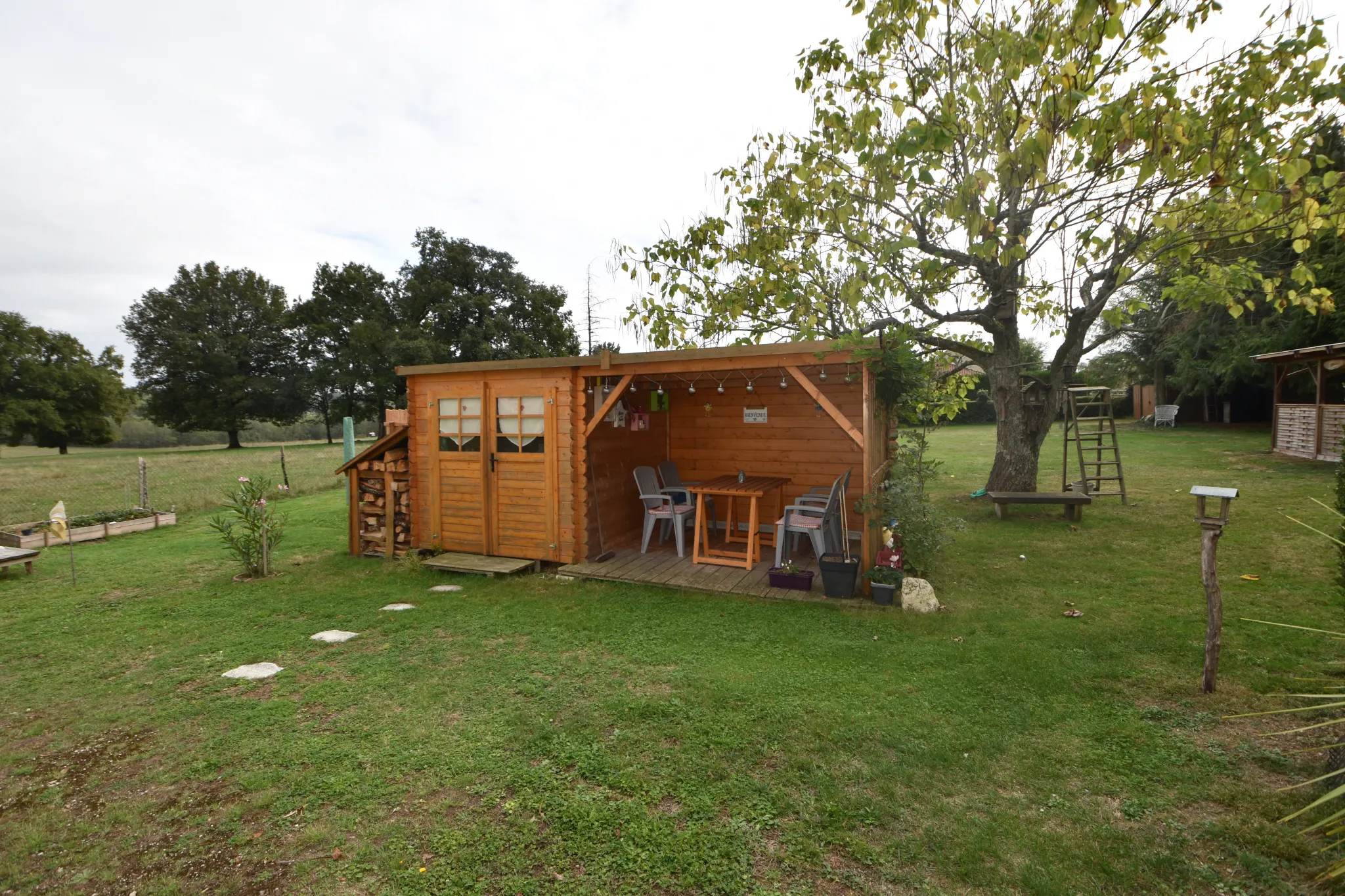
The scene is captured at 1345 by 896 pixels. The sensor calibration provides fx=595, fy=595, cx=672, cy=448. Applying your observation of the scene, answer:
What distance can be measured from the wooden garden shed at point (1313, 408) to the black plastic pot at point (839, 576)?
11038mm

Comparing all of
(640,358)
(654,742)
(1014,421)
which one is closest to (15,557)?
(640,358)

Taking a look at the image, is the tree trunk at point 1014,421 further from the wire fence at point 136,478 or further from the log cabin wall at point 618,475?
the wire fence at point 136,478

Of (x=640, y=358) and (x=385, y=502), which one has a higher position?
(x=640, y=358)

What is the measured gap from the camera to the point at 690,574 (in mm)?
5996

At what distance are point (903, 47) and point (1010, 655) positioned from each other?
6.02 meters

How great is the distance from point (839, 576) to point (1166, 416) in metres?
22.7

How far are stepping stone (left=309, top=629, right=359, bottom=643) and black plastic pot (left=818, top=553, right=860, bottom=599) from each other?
3871 millimetres

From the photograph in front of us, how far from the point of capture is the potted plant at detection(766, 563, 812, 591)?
5332mm

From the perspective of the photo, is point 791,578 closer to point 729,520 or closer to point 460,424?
point 729,520

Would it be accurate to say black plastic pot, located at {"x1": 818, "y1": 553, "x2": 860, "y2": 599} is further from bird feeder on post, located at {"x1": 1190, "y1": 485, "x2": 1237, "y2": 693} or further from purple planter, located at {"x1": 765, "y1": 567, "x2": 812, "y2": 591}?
bird feeder on post, located at {"x1": 1190, "y1": 485, "x2": 1237, "y2": 693}

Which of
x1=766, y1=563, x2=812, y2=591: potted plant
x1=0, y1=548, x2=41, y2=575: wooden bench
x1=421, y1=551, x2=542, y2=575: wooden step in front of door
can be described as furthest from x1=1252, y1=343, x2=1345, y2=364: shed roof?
x1=0, y1=548, x2=41, y2=575: wooden bench

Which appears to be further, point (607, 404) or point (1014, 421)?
point (1014, 421)

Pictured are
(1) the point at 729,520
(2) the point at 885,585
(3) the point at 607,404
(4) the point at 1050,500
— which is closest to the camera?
(2) the point at 885,585

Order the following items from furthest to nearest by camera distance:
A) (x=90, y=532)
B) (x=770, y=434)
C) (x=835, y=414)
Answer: (x=90, y=532) < (x=770, y=434) < (x=835, y=414)
